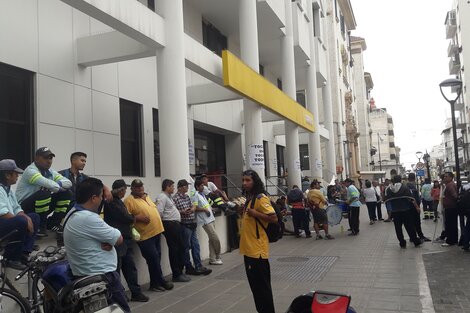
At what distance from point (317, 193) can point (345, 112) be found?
2952 cm

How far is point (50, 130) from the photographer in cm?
888

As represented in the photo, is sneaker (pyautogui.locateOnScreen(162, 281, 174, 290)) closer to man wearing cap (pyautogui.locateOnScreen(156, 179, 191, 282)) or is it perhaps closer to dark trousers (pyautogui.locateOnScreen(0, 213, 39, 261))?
man wearing cap (pyautogui.locateOnScreen(156, 179, 191, 282))

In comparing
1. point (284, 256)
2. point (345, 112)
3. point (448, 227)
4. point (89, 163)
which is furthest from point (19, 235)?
point (345, 112)

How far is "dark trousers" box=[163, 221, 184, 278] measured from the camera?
8.03 meters

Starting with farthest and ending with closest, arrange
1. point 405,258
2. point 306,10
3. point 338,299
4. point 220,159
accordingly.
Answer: point 306,10, point 220,159, point 405,258, point 338,299

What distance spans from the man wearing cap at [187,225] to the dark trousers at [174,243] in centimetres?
28

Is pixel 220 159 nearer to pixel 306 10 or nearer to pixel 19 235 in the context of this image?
pixel 306 10

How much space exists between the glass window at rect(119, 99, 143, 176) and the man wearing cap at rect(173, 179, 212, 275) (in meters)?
3.16

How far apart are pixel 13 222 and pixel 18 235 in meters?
0.16

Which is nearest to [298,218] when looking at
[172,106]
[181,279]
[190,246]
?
[190,246]

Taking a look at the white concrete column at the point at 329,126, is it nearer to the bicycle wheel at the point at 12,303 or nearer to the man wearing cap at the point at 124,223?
the man wearing cap at the point at 124,223

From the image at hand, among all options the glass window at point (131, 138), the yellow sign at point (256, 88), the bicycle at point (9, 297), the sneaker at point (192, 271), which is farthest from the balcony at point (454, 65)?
the bicycle at point (9, 297)

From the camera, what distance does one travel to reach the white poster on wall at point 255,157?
45.4 ft

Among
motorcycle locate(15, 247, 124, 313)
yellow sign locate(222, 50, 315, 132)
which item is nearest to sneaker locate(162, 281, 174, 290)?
motorcycle locate(15, 247, 124, 313)
